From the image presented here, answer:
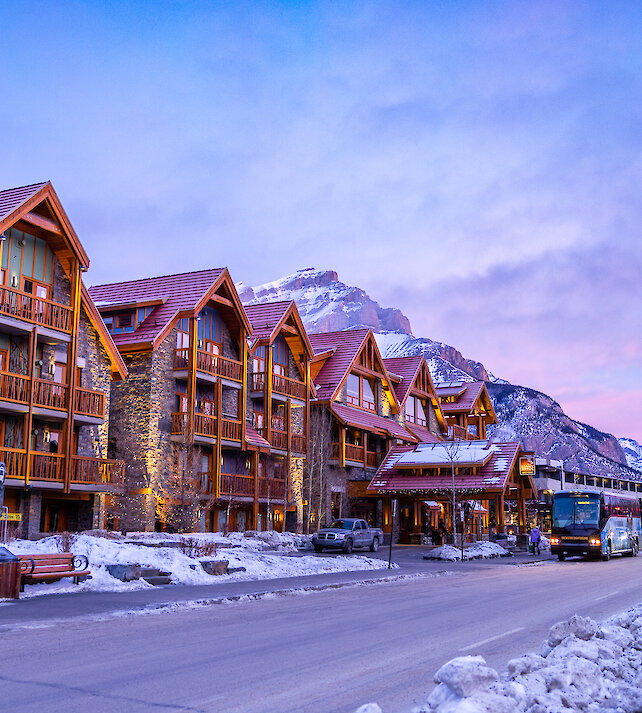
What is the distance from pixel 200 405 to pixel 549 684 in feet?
109

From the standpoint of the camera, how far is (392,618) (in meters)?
14.5

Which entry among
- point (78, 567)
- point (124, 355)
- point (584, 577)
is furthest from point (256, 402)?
point (78, 567)

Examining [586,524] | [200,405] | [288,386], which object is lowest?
[586,524]

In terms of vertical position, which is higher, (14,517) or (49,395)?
(49,395)

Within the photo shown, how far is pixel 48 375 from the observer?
31.8 meters

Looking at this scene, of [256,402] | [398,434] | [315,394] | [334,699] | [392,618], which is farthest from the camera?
[398,434]

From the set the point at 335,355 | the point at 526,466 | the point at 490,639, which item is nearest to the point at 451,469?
the point at 526,466

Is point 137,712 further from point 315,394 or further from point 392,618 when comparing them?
point 315,394

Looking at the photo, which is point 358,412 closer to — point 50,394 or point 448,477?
point 448,477

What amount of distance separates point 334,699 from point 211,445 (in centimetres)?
3226

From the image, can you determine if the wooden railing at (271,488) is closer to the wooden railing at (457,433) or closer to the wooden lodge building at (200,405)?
the wooden lodge building at (200,405)

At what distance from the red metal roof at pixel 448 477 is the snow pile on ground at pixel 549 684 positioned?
124ft

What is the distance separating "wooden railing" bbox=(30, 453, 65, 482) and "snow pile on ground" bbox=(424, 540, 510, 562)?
52.8 ft

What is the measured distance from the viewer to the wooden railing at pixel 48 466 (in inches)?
1156
